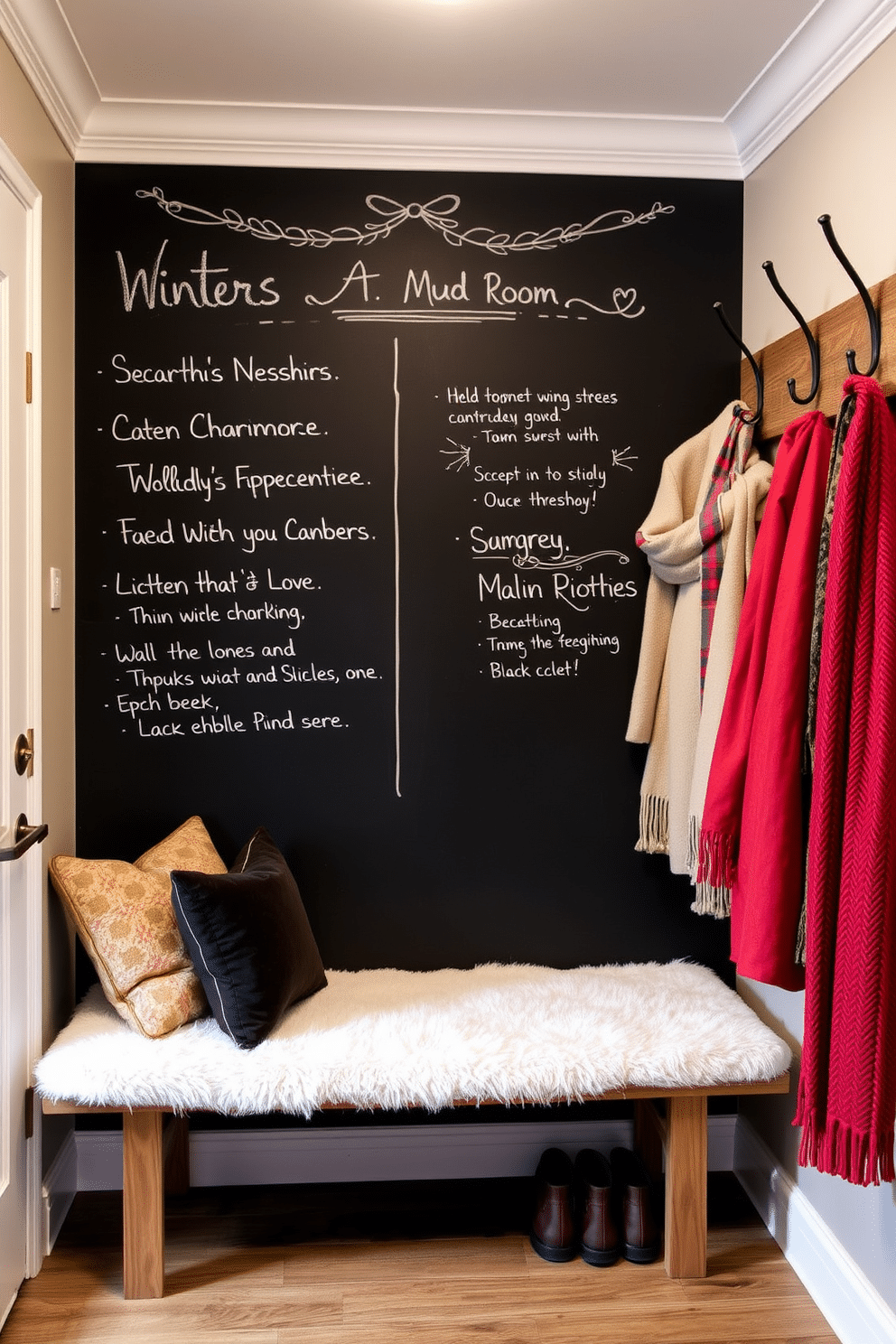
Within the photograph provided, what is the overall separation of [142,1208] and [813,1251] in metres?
1.40

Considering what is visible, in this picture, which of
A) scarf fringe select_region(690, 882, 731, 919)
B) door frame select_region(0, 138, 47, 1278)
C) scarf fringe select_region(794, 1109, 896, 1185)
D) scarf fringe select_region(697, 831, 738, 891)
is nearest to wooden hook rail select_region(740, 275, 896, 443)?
scarf fringe select_region(697, 831, 738, 891)

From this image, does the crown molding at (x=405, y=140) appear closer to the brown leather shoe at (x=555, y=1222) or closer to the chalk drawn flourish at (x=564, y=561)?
the chalk drawn flourish at (x=564, y=561)

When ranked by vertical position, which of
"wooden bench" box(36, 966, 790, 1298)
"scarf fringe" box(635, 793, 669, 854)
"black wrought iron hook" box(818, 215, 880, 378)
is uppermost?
"black wrought iron hook" box(818, 215, 880, 378)

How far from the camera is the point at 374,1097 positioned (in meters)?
2.03

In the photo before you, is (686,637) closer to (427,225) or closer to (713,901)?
(713,901)

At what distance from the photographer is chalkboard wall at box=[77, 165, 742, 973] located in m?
2.46

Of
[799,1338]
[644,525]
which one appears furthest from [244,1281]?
[644,525]

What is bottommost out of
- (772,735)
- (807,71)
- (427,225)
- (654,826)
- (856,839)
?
(654,826)

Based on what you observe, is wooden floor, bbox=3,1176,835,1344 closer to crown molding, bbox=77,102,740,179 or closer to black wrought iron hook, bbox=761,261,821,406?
black wrought iron hook, bbox=761,261,821,406

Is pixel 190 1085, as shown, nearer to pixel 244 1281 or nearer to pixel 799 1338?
pixel 244 1281

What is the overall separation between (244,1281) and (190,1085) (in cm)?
51

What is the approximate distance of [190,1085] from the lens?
198 cm

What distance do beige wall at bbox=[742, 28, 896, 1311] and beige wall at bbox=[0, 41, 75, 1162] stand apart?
1.65 m

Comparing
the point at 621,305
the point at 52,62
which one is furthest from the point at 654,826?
the point at 52,62
